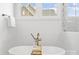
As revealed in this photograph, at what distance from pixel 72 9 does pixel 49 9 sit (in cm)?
30

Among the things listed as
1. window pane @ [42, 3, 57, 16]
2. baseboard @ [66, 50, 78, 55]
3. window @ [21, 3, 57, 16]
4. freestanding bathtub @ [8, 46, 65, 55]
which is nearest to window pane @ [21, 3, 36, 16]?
window @ [21, 3, 57, 16]

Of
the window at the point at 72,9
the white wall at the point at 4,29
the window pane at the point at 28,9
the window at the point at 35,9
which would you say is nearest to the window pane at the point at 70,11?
the window at the point at 72,9

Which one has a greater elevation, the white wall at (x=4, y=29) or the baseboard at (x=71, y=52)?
the white wall at (x=4, y=29)

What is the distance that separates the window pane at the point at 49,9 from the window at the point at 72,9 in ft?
0.56

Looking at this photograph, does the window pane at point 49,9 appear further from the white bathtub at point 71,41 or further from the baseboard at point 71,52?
the baseboard at point 71,52

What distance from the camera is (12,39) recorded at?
6.77ft

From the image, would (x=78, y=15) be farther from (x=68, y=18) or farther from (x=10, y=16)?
(x=10, y=16)

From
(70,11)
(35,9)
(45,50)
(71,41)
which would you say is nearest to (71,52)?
(71,41)

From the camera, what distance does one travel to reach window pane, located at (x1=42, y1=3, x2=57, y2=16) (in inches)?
80.6

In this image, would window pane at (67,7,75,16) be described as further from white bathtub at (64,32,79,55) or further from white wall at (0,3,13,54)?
white wall at (0,3,13,54)

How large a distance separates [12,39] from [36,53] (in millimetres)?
806

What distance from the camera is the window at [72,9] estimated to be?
2.05m

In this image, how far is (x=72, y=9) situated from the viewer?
208cm

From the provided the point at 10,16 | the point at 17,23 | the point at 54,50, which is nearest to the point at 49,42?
the point at 54,50
